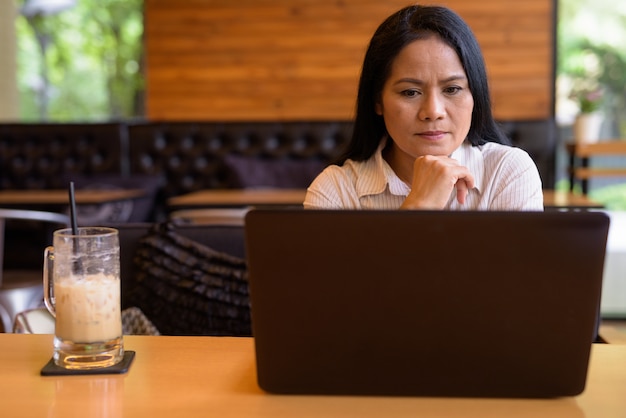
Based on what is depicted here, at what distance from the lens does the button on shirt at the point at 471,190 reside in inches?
51.0

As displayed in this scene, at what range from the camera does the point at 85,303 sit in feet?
2.76

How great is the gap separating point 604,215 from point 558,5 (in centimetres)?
502

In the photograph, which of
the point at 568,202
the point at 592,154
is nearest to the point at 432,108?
the point at 568,202

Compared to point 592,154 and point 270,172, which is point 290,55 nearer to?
point 270,172

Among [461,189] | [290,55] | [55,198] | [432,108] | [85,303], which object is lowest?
[55,198]

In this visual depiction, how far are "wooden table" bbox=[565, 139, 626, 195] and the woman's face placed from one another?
3673 millimetres

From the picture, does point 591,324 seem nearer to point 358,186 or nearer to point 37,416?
point 37,416

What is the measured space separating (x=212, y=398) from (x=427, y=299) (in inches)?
9.3

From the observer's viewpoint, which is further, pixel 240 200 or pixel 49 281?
pixel 240 200

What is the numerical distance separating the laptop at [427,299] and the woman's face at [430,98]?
0.60 m

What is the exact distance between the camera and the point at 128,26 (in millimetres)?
5934

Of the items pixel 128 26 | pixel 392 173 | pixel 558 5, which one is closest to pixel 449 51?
pixel 392 173

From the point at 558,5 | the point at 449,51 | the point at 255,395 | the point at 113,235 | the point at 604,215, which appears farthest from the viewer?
the point at 558,5

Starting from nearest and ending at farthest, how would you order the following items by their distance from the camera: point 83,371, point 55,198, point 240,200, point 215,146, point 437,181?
point 83,371
point 437,181
point 240,200
point 55,198
point 215,146
